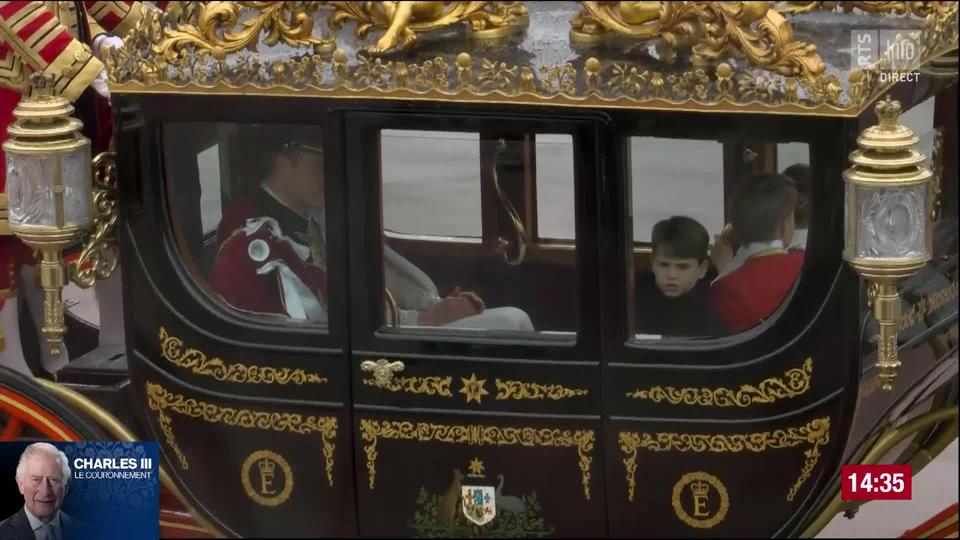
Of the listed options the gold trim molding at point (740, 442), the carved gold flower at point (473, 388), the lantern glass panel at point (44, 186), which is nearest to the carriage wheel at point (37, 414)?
the lantern glass panel at point (44, 186)

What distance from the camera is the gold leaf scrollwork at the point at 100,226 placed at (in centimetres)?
400

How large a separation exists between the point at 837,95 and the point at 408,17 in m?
0.81

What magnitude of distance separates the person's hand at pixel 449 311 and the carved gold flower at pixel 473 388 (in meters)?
0.10

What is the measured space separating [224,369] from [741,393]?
2.94 ft

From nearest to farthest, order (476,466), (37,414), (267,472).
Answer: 1. (476,466)
2. (267,472)
3. (37,414)

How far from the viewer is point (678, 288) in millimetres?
3828

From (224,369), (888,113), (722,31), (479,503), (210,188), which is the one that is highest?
(722,31)

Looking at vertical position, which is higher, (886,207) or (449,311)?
(886,207)

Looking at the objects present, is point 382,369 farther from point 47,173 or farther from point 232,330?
point 47,173

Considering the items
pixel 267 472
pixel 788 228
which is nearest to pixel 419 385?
pixel 267 472

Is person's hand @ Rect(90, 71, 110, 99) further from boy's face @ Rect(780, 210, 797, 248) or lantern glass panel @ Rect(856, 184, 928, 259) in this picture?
lantern glass panel @ Rect(856, 184, 928, 259)

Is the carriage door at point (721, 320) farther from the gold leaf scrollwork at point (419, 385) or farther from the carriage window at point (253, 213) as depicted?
the carriage window at point (253, 213)

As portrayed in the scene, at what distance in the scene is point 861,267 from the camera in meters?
3.61

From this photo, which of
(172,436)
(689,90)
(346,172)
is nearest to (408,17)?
(346,172)
